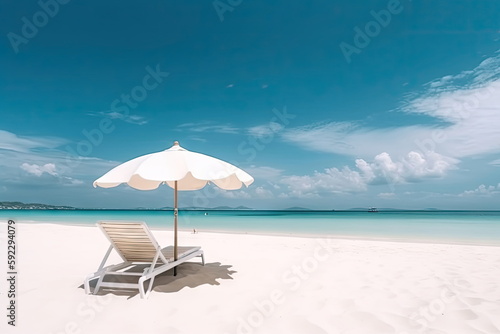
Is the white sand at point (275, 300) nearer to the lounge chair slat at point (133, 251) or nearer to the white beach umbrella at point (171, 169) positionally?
the lounge chair slat at point (133, 251)

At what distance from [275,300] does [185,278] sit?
5.23ft

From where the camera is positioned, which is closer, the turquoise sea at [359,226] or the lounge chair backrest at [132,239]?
the lounge chair backrest at [132,239]

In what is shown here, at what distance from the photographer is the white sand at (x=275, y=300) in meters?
2.96

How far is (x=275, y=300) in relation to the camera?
3.70m

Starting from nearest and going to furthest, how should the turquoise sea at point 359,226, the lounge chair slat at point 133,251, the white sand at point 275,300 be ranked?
the white sand at point 275,300 → the lounge chair slat at point 133,251 → the turquoise sea at point 359,226

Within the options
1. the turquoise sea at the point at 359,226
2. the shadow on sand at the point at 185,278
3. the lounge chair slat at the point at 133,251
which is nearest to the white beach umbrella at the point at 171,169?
the shadow on sand at the point at 185,278

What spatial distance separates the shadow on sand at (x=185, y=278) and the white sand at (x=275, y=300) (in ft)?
0.05

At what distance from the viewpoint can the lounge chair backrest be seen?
12.9 ft

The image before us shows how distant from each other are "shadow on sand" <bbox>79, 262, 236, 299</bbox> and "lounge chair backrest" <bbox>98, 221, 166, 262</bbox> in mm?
437

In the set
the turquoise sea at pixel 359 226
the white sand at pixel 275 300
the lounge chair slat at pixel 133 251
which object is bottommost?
the turquoise sea at pixel 359 226

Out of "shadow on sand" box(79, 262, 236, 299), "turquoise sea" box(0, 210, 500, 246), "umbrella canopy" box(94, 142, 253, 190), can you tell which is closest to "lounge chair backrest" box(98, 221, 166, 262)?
"shadow on sand" box(79, 262, 236, 299)

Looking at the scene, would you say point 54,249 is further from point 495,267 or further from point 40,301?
point 495,267

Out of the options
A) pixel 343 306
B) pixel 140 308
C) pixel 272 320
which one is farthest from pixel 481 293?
pixel 140 308

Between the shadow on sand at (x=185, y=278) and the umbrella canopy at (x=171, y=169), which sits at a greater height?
the umbrella canopy at (x=171, y=169)
